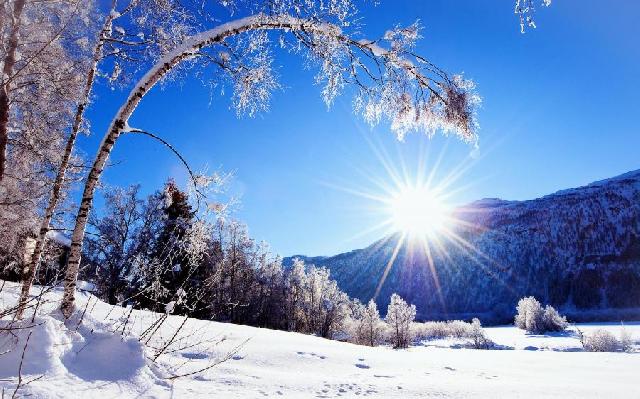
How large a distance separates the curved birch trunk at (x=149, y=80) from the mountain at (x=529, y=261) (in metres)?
120

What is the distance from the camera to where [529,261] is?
→ 441 feet

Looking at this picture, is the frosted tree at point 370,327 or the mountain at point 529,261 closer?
the frosted tree at point 370,327

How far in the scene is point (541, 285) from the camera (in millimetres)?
125062

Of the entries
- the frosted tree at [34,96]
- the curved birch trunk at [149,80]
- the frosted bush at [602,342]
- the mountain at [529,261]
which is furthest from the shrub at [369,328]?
the mountain at [529,261]

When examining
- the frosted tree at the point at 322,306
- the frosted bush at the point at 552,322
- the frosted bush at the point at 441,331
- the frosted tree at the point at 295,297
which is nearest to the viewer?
the frosted tree at the point at 295,297

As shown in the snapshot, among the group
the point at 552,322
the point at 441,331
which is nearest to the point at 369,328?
the point at 441,331

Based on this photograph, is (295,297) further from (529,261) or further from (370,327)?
(529,261)

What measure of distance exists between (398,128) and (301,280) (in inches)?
1590

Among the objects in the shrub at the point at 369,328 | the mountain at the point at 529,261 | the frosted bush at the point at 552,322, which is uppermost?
the mountain at the point at 529,261

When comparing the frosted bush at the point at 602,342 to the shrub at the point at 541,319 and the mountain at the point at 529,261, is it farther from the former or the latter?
the mountain at the point at 529,261

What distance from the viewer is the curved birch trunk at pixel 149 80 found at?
3920mm

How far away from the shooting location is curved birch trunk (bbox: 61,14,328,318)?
3920mm

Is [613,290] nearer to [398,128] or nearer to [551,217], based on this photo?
[551,217]

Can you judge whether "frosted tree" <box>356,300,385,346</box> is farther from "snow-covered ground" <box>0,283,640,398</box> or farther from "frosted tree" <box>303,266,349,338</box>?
"snow-covered ground" <box>0,283,640,398</box>
